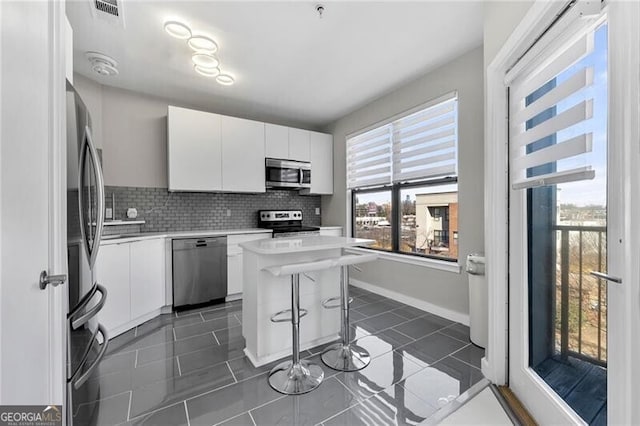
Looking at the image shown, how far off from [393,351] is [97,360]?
198 cm

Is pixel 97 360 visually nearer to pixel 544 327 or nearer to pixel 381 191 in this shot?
pixel 544 327

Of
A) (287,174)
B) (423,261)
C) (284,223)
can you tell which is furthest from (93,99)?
(423,261)

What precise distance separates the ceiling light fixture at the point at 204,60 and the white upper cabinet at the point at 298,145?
1.72 meters

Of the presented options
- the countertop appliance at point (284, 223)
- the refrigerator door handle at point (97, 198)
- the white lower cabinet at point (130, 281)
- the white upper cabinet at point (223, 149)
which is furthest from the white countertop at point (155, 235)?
the refrigerator door handle at point (97, 198)

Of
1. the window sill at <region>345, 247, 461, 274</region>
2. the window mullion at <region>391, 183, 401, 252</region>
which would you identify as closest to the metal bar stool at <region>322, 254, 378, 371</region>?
the window sill at <region>345, 247, 461, 274</region>

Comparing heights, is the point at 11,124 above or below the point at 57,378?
above

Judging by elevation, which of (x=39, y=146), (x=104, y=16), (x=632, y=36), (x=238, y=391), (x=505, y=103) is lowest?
(x=238, y=391)

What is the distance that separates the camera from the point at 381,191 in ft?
12.6

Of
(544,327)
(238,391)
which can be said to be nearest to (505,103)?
(544,327)

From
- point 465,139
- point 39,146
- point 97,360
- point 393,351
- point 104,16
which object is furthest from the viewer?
point 465,139

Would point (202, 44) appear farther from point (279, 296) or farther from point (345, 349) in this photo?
point (345, 349)

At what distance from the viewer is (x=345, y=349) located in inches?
83.9

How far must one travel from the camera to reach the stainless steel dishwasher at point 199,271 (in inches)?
124

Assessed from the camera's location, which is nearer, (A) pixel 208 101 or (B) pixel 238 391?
(B) pixel 238 391
